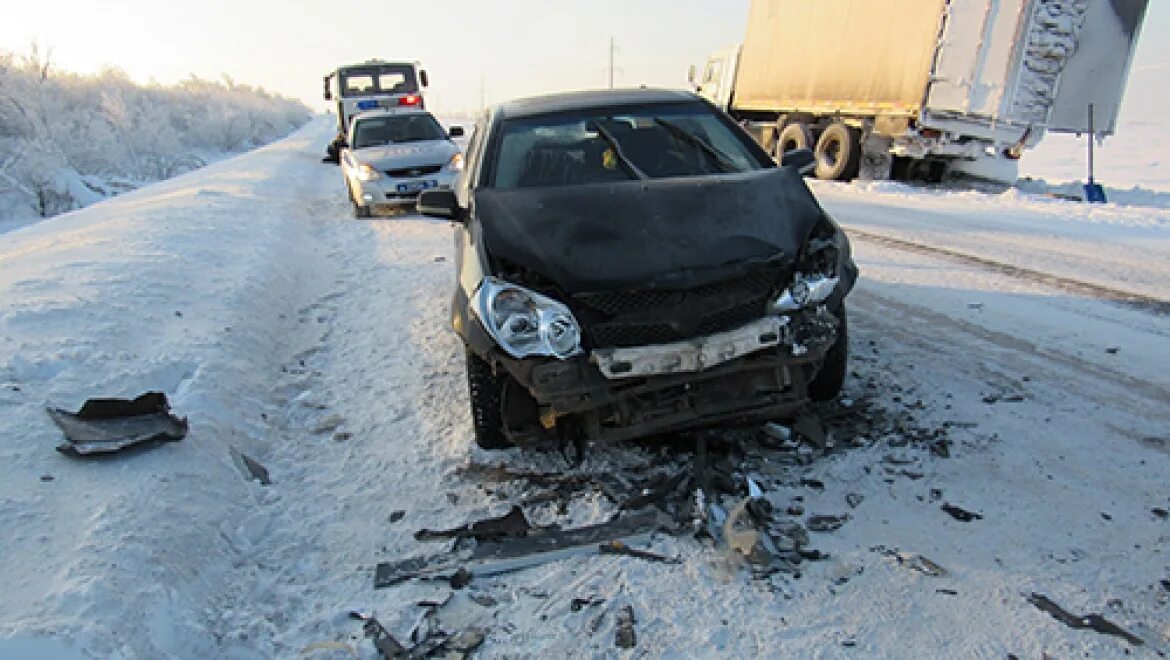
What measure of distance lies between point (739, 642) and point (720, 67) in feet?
67.2

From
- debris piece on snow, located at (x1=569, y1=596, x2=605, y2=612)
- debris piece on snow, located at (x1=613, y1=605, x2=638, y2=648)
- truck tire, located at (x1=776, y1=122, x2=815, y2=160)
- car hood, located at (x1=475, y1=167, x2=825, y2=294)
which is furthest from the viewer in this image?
truck tire, located at (x1=776, y1=122, x2=815, y2=160)

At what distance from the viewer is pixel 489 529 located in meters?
3.00

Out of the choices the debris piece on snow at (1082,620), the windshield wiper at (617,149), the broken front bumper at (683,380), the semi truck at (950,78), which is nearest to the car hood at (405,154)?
the windshield wiper at (617,149)

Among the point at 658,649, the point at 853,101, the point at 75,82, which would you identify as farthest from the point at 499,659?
the point at 75,82

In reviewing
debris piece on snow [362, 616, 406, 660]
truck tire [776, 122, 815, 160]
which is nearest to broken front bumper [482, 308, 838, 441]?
debris piece on snow [362, 616, 406, 660]

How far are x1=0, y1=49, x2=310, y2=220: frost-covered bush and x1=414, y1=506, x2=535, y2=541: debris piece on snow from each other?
1680 centimetres

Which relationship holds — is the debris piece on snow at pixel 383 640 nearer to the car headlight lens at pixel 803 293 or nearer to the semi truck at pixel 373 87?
the car headlight lens at pixel 803 293

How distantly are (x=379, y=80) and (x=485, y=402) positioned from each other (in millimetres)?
18587

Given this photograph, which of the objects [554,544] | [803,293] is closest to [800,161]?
[803,293]

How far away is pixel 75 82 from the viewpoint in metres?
28.7

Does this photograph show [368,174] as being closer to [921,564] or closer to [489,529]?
[489,529]

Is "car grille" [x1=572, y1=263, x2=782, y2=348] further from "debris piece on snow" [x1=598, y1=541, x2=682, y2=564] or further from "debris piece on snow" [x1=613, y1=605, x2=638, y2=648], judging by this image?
"debris piece on snow" [x1=613, y1=605, x2=638, y2=648]

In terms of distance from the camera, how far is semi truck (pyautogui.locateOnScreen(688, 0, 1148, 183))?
11742 millimetres

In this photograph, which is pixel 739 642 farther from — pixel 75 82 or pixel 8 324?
pixel 75 82
